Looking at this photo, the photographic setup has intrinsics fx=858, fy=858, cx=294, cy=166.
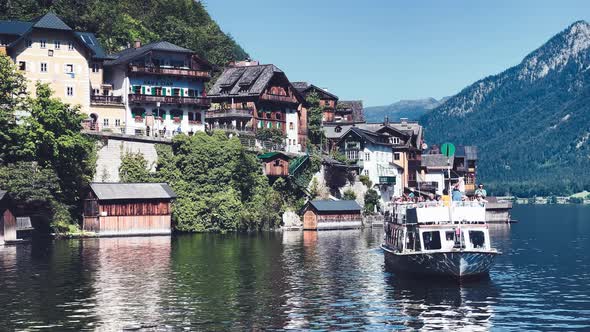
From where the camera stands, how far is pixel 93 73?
411 ft

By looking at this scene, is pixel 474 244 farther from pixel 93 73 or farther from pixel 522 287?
pixel 93 73

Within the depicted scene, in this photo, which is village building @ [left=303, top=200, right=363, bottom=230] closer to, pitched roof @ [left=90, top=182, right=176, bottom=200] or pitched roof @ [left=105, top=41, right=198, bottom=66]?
pitched roof @ [left=90, top=182, right=176, bottom=200]

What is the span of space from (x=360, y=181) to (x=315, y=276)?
83.2 meters

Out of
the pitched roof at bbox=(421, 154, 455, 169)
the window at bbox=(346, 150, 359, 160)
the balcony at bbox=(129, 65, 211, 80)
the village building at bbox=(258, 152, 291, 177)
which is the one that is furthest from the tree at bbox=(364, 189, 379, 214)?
the balcony at bbox=(129, 65, 211, 80)

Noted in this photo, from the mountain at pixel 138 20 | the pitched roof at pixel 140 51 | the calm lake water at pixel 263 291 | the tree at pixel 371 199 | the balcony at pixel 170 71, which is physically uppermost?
the mountain at pixel 138 20

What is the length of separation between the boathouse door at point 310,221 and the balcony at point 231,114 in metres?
20.8

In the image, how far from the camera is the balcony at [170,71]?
124 m

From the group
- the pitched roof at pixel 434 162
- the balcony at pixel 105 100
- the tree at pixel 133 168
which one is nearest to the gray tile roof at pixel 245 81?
the balcony at pixel 105 100

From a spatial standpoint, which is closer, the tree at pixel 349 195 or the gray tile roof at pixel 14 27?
the gray tile roof at pixel 14 27

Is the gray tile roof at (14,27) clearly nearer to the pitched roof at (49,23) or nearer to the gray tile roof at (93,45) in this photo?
the pitched roof at (49,23)

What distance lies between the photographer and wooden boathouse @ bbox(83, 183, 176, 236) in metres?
103

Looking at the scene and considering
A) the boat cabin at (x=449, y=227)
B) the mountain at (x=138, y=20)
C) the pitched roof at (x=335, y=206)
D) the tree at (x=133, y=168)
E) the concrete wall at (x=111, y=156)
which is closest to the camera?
the boat cabin at (x=449, y=227)

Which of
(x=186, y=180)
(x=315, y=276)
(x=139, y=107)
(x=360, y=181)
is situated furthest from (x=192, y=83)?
(x=315, y=276)

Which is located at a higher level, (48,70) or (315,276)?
(48,70)
